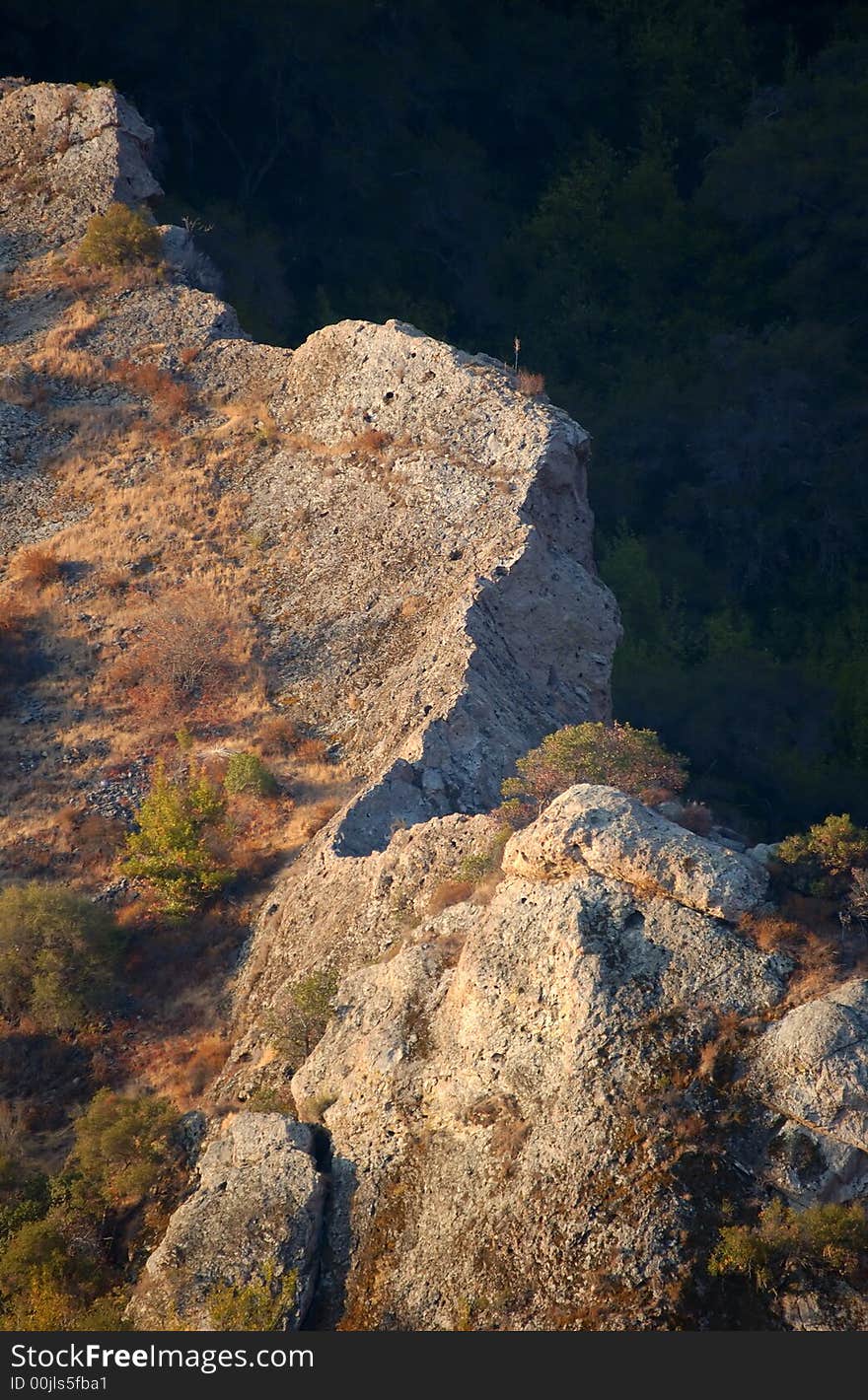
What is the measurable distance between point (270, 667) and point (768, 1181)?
14739 millimetres

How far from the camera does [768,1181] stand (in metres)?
14.4

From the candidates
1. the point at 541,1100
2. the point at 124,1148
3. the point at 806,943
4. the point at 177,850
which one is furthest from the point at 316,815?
the point at 806,943

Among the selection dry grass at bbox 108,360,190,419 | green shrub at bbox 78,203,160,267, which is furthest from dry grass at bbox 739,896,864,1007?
green shrub at bbox 78,203,160,267

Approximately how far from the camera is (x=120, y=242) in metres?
35.8

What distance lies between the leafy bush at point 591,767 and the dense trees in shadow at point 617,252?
20.4 metres

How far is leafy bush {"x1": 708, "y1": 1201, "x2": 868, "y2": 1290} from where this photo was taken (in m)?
13.8

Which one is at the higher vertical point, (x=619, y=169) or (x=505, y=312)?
(x=619, y=169)

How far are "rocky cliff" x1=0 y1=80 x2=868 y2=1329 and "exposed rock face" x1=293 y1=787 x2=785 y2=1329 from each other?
0.11ft

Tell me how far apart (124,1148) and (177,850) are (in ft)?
16.9

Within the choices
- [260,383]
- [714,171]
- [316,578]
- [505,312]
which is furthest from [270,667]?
[714,171]

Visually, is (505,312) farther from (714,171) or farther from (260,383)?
(260,383)

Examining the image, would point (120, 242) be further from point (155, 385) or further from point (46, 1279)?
point (46, 1279)

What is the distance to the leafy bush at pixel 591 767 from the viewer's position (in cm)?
2042

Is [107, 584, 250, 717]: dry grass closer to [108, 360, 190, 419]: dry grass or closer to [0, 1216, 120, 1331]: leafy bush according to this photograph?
[108, 360, 190, 419]: dry grass
